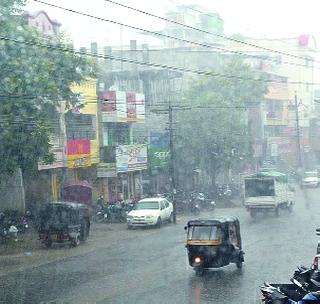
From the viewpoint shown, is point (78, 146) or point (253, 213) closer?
point (253, 213)

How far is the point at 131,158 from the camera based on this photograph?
3234 cm

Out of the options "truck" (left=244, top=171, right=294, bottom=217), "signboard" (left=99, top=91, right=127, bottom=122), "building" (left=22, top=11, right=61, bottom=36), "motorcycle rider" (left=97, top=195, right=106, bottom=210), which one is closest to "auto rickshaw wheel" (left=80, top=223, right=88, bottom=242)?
"motorcycle rider" (left=97, top=195, right=106, bottom=210)

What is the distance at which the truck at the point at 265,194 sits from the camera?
93.3 ft

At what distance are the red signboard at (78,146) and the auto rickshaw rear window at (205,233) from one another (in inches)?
555

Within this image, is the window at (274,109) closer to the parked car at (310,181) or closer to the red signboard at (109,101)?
the parked car at (310,181)

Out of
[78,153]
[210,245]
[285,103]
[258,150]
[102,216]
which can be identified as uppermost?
[285,103]

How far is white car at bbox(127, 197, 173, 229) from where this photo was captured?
25297 mm

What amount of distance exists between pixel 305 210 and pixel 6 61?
17.5 metres

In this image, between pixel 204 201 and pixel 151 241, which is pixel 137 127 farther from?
pixel 151 241

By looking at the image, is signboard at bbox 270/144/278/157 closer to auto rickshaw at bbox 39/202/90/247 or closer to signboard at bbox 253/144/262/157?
signboard at bbox 253/144/262/157

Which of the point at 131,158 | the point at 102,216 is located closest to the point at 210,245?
the point at 102,216

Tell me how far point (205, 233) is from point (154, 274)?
5.13 feet

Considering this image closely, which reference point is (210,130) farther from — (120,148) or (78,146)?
(78,146)

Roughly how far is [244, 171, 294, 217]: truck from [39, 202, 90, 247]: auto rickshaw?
30.6 ft
